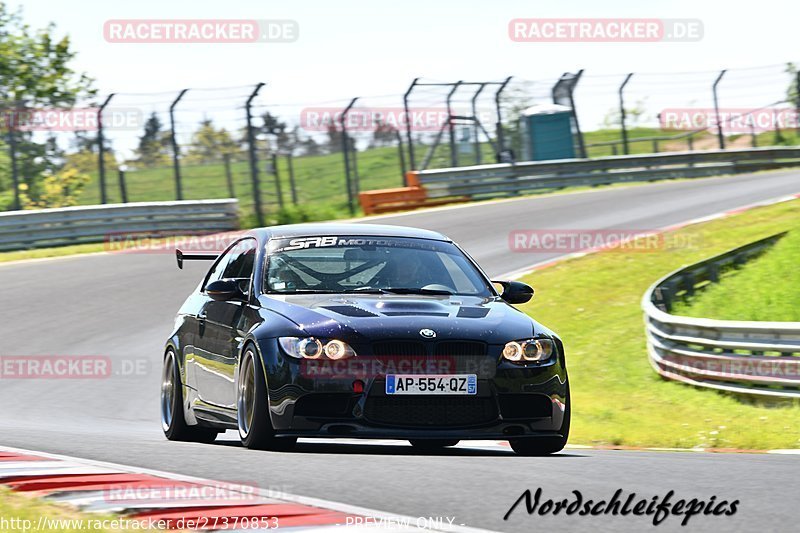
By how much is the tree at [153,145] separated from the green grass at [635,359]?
1062 cm

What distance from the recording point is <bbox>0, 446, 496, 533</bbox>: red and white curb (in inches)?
199

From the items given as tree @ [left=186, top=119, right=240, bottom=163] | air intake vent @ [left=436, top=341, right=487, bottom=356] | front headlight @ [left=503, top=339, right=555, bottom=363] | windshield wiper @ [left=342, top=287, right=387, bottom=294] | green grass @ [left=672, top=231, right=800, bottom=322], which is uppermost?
tree @ [left=186, top=119, right=240, bottom=163]

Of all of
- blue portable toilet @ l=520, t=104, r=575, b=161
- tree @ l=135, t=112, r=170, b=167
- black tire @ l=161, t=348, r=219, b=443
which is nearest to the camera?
black tire @ l=161, t=348, r=219, b=443

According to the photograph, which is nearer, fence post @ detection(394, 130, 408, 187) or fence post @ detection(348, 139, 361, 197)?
fence post @ detection(348, 139, 361, 197)

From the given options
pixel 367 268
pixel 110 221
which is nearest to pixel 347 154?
pixel 110 221

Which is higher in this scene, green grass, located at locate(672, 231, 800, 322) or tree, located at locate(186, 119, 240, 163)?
tree, located at locate(186, 119, 240, 163)

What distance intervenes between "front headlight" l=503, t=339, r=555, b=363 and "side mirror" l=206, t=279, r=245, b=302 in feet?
5.92

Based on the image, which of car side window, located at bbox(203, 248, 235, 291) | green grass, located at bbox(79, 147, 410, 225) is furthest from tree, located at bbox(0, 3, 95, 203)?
car side window, located at bbox(203, 248, 235, 291)

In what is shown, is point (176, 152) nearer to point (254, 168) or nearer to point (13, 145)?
point (254, 168)

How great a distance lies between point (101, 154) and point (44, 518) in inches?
951

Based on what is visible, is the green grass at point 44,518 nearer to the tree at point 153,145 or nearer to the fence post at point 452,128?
the tree at point 153,145

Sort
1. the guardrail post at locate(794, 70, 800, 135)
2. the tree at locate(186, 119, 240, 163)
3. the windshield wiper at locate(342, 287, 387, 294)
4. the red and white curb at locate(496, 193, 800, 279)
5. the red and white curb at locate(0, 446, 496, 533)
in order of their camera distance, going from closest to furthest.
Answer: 1. the red and white curb at locate(0, 446, 496, 533)
2. the windshield wiper at locate(342, 287, 387, 294)
3. the red and white curb at locate(496, 193, 800, 279)
4. the tree at locate(186, 119, 240, 163)
5. the guardrail post at locate(794, 70, 800, 135)

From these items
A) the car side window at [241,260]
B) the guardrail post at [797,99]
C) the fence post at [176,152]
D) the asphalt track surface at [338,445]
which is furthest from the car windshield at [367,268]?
the guardrail post at [797,99]

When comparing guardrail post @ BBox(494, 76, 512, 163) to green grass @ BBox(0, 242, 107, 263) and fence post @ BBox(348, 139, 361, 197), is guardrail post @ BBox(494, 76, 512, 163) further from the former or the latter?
green grass @ BBox(0, 242, 107, 263)
